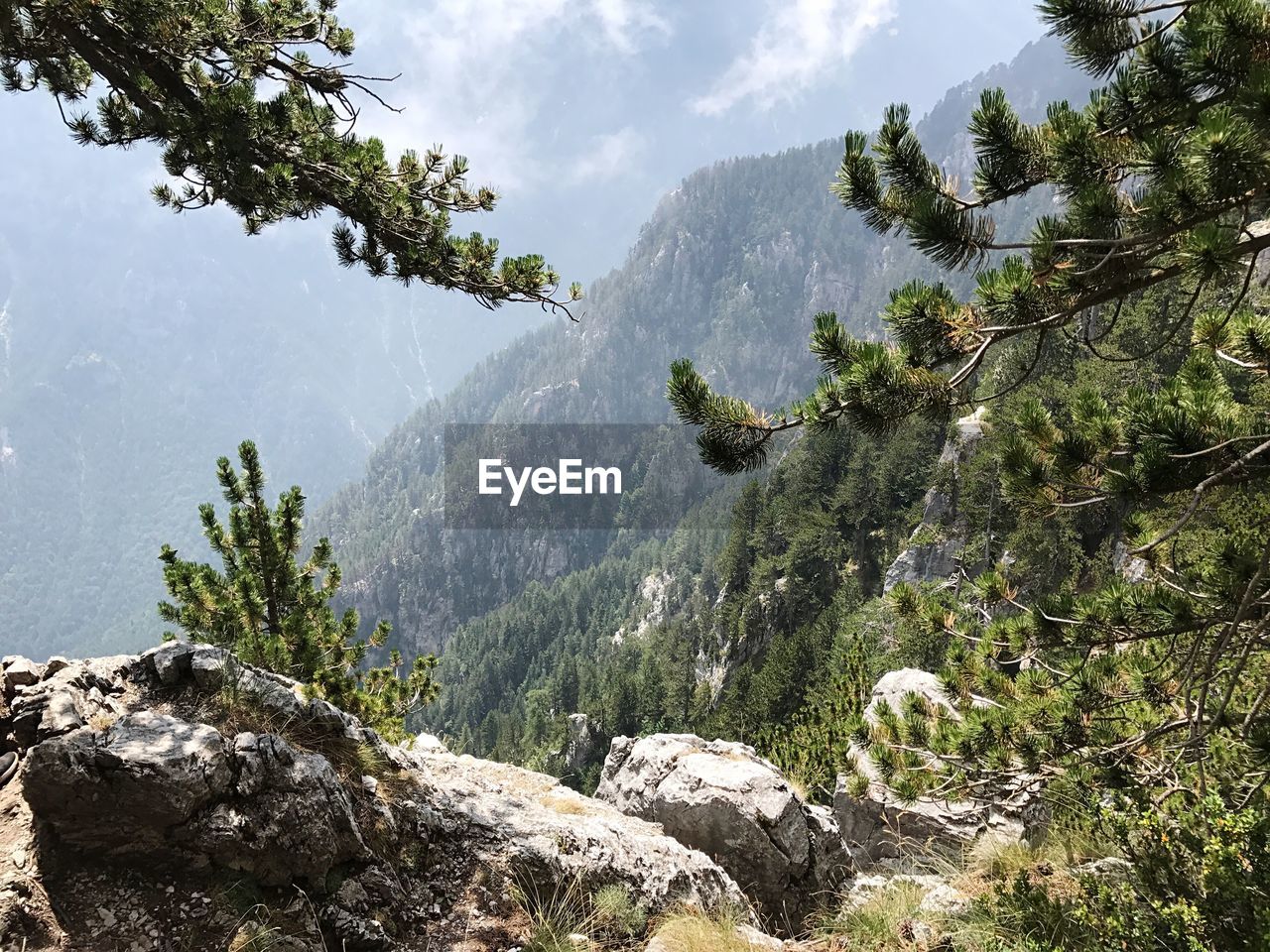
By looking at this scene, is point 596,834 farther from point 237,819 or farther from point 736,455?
point 736,455

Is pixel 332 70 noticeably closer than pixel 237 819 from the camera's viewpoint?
No

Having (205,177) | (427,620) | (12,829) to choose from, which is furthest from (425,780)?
(427,620)

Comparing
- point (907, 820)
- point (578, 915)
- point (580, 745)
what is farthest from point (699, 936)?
point (580, 745)

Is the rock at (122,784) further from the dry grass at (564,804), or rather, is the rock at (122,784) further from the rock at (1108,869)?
the rock at (1108,869)

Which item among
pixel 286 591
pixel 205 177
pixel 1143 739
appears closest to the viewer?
pixel 1143 739

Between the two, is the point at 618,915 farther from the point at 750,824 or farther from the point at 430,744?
the point at 430,744

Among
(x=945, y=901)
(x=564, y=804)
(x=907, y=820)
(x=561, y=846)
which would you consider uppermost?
(x=561, y=846)
